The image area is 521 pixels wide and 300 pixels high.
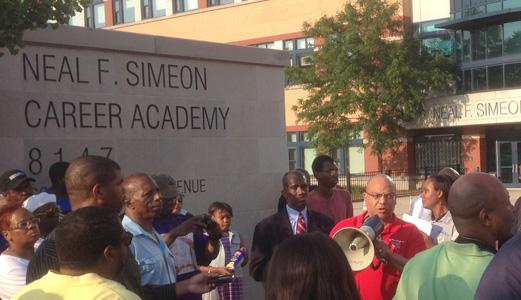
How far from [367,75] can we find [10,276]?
29.0 metres

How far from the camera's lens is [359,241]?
4.45 m

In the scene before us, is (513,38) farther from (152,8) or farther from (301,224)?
(301,224)

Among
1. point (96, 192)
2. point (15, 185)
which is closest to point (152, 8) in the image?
point (15, 185)

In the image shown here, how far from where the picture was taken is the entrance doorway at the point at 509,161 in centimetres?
3391

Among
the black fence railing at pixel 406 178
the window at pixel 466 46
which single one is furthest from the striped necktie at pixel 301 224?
the window at pixel 466 46

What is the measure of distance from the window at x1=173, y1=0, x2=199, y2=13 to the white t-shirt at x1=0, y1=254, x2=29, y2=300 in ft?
130

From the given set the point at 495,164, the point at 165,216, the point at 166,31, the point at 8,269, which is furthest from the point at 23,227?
the point at 166,31

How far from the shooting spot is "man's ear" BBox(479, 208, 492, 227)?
132 inches

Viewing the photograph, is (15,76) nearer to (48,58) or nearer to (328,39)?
(48,58)

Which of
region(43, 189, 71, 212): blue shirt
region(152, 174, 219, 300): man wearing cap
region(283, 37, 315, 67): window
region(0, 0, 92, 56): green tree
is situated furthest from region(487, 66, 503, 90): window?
region(152, 174, 219, 300): man wearing cap

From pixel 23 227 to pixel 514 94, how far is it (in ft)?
101

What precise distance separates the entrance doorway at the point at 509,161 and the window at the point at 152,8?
22954 millimetres

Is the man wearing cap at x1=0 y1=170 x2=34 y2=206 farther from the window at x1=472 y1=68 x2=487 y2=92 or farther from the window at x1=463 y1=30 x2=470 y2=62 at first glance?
the window at x1=463 y1=30 x2=470 y2=62

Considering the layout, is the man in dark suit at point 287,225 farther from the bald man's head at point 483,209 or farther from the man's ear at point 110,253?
the man's ear at point 110,253
